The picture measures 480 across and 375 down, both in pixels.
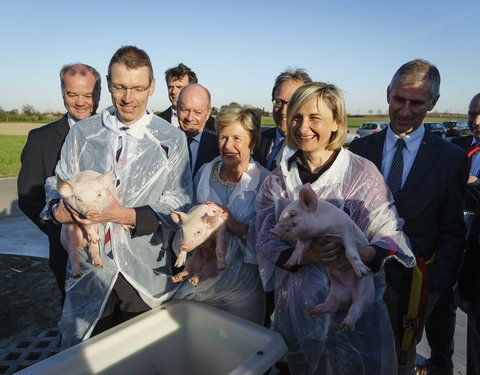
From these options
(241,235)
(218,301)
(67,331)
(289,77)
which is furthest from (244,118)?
(67,331)

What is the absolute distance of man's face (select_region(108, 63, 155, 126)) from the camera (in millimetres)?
2168

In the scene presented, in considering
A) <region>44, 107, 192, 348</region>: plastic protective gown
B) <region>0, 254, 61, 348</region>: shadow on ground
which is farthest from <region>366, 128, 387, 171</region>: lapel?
<region>0, 254, 61, 348</region>: shadow on ground

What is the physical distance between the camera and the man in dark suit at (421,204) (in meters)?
2.19

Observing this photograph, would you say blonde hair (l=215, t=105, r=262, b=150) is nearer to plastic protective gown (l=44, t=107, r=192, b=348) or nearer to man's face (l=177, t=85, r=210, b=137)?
plastic protective gown (l=44, t=107, r=192, b=348)

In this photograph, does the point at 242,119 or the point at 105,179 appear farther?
the point at 242,119

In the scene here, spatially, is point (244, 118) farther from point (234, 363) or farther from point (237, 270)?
point (234, 363)

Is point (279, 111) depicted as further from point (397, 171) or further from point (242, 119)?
point (397, 171)

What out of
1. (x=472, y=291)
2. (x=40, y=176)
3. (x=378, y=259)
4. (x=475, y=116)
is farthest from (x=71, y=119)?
(x=475, y=116)

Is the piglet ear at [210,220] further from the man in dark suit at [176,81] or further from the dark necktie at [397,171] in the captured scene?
the man in dark suit at [176,81]

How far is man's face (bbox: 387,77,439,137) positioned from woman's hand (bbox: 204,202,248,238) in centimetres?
128

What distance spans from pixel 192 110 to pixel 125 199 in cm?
154

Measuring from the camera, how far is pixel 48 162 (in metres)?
2.67

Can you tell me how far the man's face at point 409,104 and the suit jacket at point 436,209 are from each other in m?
0.20

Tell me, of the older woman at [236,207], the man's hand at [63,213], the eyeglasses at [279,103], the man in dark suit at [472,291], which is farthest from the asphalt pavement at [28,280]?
the eyeglasses at [279,103]
